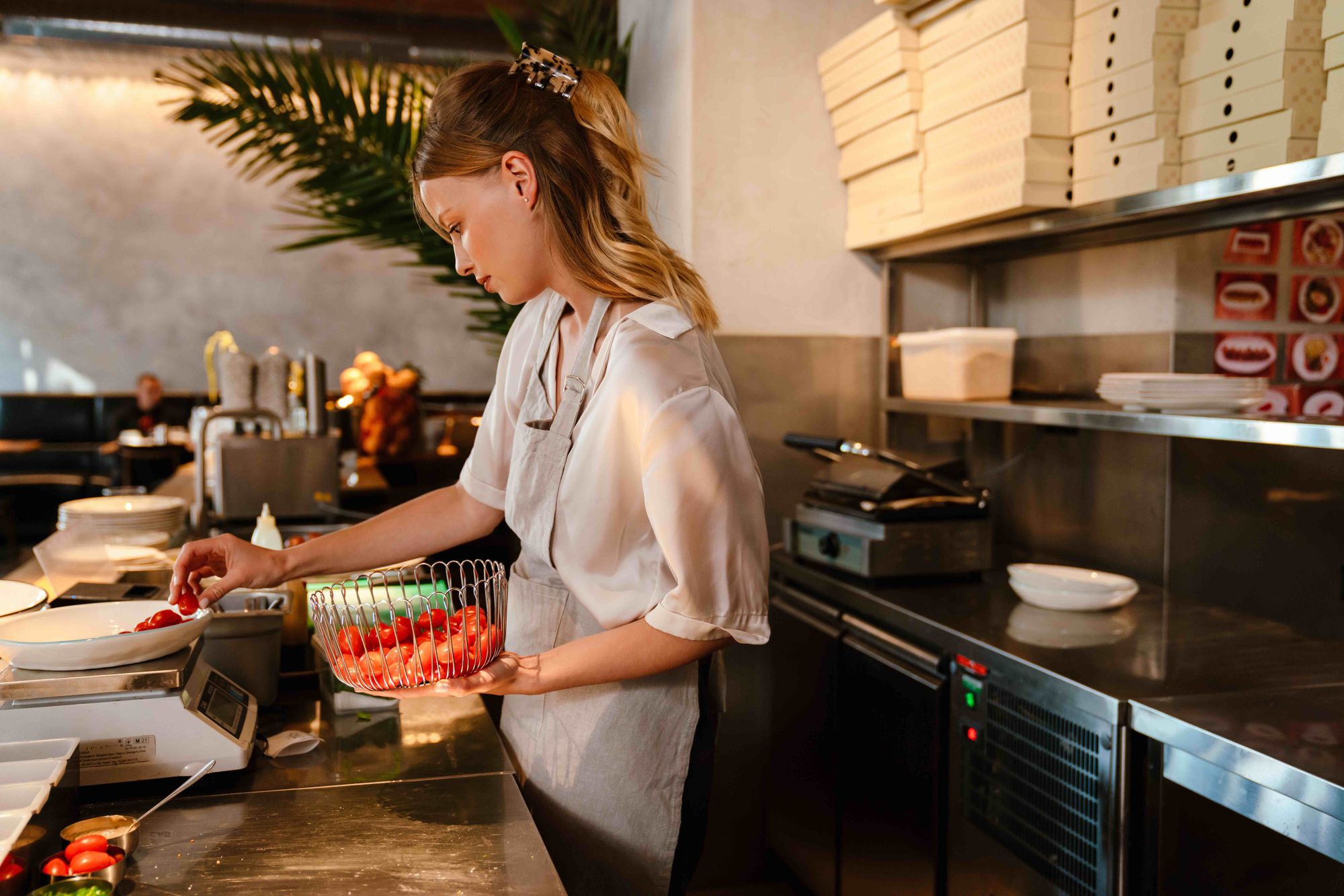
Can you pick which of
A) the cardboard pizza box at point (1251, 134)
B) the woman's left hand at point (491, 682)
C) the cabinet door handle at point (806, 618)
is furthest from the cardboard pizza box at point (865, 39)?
the woman's left hand at point (491, 682)

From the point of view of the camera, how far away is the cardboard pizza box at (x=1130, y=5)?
202cm

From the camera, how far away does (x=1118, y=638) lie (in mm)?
2002

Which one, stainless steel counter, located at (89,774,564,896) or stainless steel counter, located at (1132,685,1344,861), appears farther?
stainless steel counter, located at (1132,685,1344,861)

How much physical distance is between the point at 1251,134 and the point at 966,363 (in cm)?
95

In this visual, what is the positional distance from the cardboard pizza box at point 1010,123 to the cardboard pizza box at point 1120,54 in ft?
0.22

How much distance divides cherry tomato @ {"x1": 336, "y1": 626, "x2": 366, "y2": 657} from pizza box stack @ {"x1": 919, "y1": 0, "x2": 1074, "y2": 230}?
5.68 ft

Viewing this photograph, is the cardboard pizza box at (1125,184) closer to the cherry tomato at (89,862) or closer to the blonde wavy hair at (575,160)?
the blonde wavy hair at (575,160)

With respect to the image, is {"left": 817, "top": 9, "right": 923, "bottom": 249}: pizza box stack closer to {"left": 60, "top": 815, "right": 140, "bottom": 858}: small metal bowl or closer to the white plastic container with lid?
the white plastic container with lid

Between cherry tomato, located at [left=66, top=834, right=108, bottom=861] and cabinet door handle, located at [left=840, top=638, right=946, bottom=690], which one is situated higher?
cherry tomato, located at [left=66, top=834, right=108, bottom=861]

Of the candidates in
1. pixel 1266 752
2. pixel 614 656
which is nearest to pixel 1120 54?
pixel 1266 752

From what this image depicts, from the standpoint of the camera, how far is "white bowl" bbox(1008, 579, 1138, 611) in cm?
216

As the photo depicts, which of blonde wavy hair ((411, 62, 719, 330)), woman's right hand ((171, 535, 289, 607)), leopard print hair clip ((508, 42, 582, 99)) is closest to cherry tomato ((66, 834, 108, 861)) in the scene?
woman's right hand ((171, 535, 289, 607))

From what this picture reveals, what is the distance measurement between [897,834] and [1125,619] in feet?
2.20

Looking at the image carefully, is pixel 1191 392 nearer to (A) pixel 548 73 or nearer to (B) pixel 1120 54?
(B) pixel 1120 54
